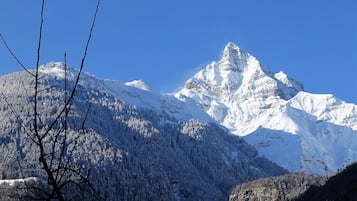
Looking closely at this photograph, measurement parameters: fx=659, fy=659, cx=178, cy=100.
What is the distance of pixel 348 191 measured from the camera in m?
80.4

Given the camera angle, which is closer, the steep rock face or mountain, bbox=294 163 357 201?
mountain, bbox=294 163 357 201

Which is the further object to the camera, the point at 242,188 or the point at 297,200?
the point at 242,188

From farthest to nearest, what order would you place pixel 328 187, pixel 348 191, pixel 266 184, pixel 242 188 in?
pixel 242 188
pixel 266 184
pixel 328 187
pixel 348 191

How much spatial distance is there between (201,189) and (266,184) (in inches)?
1948

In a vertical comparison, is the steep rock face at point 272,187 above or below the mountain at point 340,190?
above

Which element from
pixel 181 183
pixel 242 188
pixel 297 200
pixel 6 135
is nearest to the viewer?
pixel 297 200

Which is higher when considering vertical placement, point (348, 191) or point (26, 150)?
point (26, 150)

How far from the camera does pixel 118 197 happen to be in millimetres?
151375

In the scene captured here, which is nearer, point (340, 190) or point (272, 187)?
point (340, 190)

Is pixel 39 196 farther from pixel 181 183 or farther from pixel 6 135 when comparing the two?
pixel 181 183

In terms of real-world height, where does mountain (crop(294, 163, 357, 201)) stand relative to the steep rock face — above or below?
below

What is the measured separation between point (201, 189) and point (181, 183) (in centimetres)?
627

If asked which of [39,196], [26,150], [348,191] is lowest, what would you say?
[39,196]

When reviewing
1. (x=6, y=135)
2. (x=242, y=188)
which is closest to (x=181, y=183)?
(x=242, y=188)
